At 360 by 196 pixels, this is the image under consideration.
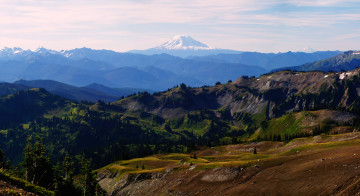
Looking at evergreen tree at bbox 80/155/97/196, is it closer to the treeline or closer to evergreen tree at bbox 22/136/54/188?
the treeline

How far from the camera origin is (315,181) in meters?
62.6

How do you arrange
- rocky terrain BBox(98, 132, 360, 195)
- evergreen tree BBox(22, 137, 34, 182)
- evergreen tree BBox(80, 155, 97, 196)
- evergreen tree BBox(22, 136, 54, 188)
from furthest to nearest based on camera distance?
evergreen tree BBox(22, 136, 54, 188) → evergreen tree BBox(22, 137, 34, 182) → evergreen tree BBox(80, 155, 97, 196) → rocky terrain BBox(98, 132, 360, 195)

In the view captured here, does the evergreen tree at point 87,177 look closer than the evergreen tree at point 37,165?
Yes

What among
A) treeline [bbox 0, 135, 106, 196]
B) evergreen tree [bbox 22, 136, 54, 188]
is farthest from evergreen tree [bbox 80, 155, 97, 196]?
evergreen tree [bbox 22, 136, 54, 188]

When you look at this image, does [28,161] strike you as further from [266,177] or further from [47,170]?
[266,177]

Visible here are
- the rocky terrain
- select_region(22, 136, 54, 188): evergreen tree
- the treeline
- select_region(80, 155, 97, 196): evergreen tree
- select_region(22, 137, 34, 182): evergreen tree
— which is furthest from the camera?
select_region(22, 136, 54, 188): evergreen tree

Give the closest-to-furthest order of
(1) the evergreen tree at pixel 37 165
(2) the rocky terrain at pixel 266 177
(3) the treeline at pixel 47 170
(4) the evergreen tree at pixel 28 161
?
(2) the rocky terrain at pixel 266 177, (3) the treeline at pixel 47 170, (4) the evergreen tree at pixel 28 161, (1) the evergreen tree at pixel 37 165

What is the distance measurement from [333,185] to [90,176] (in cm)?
5642

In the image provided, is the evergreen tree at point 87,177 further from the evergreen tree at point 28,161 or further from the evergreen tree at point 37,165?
the evergreen tree at point 28,161

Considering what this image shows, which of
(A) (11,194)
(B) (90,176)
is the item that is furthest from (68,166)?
(A) (11,194)

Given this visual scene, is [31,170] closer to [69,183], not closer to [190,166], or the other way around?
[69,183]

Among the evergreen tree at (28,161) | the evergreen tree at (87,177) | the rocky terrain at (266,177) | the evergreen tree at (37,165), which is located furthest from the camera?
the evergreen tree at (37,165)

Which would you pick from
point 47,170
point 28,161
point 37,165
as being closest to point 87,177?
point 37,165

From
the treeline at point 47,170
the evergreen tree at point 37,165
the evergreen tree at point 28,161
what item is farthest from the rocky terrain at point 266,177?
the evergreen tree at point 28,161
